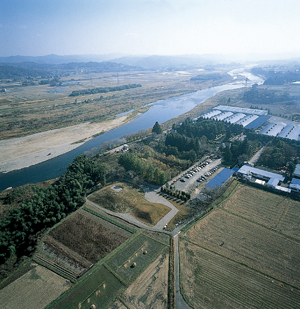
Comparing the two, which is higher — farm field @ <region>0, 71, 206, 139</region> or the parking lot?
farm field @ <region>0, 71, 206, 139</region>

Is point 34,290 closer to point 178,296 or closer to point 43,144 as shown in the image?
point 178,296

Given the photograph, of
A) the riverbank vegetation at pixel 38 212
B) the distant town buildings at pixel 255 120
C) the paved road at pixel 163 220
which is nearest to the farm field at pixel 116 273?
the paved road at pixel 163 220

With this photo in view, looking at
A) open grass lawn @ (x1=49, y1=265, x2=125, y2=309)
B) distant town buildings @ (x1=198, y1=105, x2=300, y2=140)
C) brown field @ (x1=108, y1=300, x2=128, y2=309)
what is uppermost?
distant town buildings @ (x1=198, y1=105, x2=300, y2=140)

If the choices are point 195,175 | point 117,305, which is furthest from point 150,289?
point 195,175

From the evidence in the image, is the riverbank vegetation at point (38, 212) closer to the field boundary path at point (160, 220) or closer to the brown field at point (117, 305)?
the field boundary path at point (160, 220)

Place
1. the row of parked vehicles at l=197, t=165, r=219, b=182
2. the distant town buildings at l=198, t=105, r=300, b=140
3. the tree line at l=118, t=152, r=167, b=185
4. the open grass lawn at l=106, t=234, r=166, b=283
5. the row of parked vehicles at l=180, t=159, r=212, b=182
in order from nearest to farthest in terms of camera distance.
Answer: the open grass lawn at l=106, t=234, r=166, b=283 → the tree line at l=118, t=152, r=167, b=185 → the row of parked vehicles at l=197, t=165, r=219, b=182 → the row of parked vehicles at l=180, t=159, r=212, b=182 → the distant town buildings at l=198, t=105, r=300, b=140

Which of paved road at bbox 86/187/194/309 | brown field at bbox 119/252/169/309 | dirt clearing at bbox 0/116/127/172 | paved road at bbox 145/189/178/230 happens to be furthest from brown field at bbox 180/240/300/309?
dirt clearing at bbox 0/116/127/172

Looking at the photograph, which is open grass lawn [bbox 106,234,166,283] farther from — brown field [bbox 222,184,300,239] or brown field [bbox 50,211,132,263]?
brown field [bbox 222,184,300,239]

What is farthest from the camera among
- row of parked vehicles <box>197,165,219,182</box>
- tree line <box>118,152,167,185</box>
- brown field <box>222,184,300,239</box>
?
row of parked vehicles <box>197,165,219,182</box>
